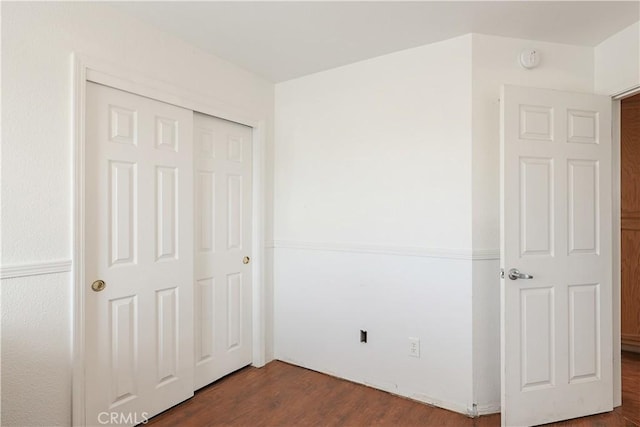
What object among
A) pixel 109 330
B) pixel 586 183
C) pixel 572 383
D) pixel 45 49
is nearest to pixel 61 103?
pixel 45 49

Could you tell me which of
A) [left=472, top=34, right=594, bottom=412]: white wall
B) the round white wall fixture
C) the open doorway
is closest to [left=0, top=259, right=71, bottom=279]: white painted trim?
[left=472, top=34, right=594, bottom=412]: white wall

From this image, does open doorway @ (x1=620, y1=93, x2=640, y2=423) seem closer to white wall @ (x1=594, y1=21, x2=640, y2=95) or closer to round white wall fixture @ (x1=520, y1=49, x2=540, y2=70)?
white wall @ (x1=594, y1=21, x2=640, y2=95)

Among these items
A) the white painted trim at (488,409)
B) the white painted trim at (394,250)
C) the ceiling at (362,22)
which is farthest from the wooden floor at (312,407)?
the ceiling at (362,22)

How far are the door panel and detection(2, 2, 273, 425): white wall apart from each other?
237 cm

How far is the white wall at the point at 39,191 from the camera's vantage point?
59.5 inches

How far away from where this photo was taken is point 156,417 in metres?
2.08

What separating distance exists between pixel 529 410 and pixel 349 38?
2549 mm

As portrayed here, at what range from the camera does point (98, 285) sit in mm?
1827

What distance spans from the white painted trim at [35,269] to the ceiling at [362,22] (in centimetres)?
140

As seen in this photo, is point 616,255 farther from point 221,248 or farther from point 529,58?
point 221,248

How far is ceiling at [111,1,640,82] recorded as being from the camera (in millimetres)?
1843

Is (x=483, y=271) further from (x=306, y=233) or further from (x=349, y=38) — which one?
(x=349, y=38)

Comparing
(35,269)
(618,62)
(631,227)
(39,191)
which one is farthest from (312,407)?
(631,227)
